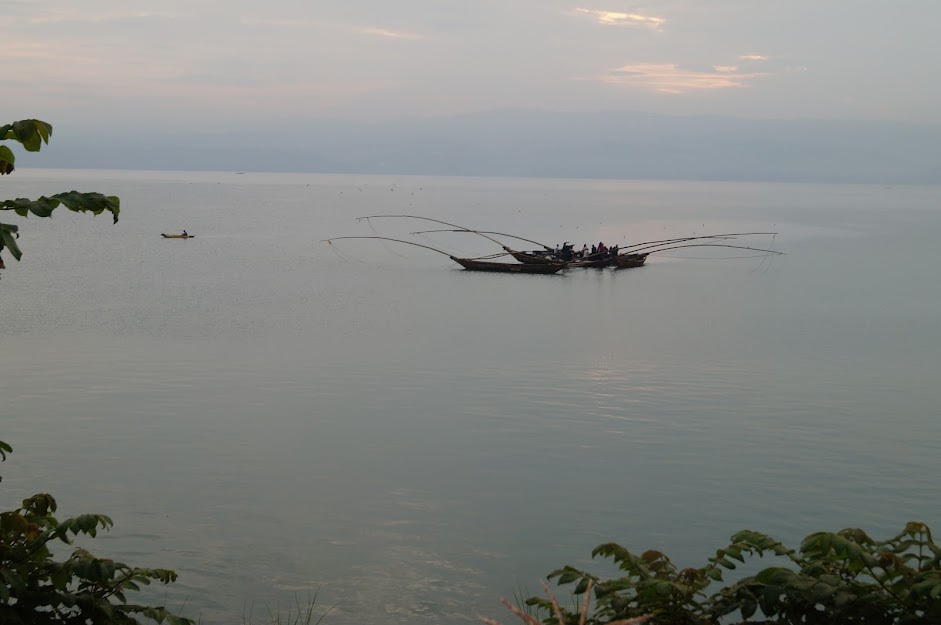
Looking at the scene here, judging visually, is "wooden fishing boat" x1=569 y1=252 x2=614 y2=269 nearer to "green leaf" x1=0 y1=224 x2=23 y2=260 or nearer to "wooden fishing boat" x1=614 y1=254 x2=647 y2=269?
"wooden fishing boat" x1=614 y1=254 x2=647 y2=269

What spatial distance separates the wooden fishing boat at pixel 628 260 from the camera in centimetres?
4995

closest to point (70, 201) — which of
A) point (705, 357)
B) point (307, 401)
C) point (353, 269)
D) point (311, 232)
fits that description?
point (307, 401)

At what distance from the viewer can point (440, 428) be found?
17.3m

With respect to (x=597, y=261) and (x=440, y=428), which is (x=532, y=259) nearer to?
(x=597, y=261)

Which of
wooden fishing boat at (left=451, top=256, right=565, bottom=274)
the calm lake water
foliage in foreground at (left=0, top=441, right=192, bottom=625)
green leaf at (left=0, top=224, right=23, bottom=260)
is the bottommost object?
the calm lake water

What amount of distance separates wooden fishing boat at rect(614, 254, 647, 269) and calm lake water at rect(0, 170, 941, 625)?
9780 mm

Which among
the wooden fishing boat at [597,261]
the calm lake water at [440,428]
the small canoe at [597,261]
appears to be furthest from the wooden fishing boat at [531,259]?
the calm lake water at [440,428]

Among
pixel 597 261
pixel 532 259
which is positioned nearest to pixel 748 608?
pixel 532 259

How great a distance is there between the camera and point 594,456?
618 inches

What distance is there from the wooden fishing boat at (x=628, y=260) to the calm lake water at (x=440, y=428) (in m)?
9.78

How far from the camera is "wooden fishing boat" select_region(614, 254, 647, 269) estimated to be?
164 feet

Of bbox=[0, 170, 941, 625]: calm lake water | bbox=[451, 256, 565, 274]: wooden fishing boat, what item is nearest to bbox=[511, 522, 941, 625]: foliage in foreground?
bbox=[0, 170, 941, 625]: calm lake water

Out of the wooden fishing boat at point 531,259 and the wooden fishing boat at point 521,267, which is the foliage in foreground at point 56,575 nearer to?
the wooden fishing boat at point 521,267

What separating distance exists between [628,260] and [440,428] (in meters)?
34.5
